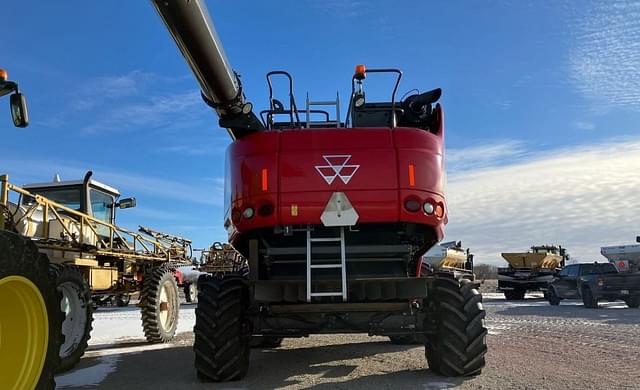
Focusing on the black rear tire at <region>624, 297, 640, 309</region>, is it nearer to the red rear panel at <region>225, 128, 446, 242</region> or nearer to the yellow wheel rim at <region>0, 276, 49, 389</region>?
the red rear panel at <region>225, 128, 446, 242</region>

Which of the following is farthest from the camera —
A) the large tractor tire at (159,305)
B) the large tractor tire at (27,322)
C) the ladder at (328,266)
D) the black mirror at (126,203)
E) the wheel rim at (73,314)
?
the black mirror at (126,203)

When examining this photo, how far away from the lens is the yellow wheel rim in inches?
156

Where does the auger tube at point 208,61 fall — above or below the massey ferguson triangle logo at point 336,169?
above

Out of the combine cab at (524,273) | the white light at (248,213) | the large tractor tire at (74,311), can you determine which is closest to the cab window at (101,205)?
the large tractor tire at (74,311)

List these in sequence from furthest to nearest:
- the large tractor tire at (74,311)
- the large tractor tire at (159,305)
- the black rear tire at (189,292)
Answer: the black rear tire at (189,292), the large tractor tire at (159,305), the large tractor tire at (74,311)

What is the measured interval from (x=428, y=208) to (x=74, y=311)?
18.8ft

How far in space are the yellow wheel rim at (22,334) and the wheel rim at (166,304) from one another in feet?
24.3

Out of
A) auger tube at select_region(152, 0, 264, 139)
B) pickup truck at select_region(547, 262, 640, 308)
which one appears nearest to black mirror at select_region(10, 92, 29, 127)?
auger tube at select_region(152, 0, 264, 139)

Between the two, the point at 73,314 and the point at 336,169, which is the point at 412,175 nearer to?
the point at 336,169

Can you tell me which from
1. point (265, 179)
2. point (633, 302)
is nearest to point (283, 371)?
point (265, 179)

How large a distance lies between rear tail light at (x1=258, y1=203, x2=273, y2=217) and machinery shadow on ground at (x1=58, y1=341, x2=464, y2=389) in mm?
1901

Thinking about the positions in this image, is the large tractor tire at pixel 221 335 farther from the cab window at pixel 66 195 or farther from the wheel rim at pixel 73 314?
the cab window at pixel 66 195

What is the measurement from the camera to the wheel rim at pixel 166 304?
38.2 feet

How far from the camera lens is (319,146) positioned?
6.07 meters
